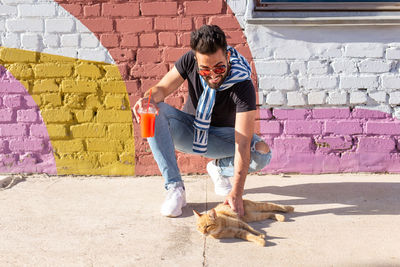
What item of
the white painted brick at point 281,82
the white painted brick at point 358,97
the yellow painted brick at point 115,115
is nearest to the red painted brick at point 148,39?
the yellow painted brick at point 115,115

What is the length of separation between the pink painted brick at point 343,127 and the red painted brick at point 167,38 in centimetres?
144

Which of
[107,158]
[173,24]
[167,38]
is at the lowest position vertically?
[107,158]

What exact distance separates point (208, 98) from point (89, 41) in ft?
4.39

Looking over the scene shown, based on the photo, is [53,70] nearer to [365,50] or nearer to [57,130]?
[57,130]

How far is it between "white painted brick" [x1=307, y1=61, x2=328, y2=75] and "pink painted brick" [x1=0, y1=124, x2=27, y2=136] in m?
2.45

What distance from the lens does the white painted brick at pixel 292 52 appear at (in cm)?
341

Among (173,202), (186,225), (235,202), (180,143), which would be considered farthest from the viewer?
(180,143)

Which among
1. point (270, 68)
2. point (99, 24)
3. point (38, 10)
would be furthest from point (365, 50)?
point (38, 10)

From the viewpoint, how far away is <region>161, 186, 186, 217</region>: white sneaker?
2588mm

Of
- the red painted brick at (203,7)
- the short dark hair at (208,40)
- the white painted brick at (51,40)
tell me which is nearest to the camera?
the short dark hair at (208,40)

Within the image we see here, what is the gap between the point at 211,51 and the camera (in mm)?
2344

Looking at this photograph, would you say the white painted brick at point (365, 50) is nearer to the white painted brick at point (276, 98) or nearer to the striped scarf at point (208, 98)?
the white painted brick at point (276, 98)

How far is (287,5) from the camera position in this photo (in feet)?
11.1

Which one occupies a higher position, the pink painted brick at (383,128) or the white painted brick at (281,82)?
the white painted brick at (281,82)
